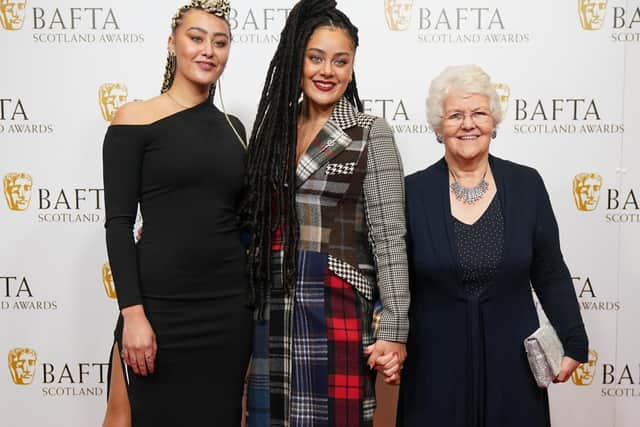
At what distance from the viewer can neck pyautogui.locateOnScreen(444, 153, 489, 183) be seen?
1.59m

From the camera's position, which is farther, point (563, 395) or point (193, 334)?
point (563, 395)

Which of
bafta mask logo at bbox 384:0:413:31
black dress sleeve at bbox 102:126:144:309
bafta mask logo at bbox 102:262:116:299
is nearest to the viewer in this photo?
black dress sleeve at bbox 102:126:144:309

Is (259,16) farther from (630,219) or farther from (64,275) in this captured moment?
(630,219)

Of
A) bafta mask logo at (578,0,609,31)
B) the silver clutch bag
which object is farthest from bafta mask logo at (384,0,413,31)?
the silver clutch bag

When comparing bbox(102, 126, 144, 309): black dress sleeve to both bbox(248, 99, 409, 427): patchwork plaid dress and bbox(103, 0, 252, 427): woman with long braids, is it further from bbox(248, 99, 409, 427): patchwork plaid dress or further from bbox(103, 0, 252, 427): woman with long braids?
bbox(248, 99, 409, 427): patchwork plaid dress

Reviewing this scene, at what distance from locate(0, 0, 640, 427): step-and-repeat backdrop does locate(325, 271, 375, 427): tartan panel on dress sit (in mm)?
851

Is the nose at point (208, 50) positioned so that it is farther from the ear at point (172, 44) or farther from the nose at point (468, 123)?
the nose at point (468, 123)

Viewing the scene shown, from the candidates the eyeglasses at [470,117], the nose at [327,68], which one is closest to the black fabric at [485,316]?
the eyeglasses at [470,117]

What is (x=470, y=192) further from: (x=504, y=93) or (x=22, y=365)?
(x=22, y=365)

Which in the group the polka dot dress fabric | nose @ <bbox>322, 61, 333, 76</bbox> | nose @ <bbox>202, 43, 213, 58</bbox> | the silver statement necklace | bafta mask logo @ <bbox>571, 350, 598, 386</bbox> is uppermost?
nose @ <bbox>202, 43, 213, 58</bbox>

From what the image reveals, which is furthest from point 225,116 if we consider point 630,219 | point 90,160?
point 630,219

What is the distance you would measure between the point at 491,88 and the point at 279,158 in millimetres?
570

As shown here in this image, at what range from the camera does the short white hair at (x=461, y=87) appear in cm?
155

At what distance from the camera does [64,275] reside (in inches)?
90.0
